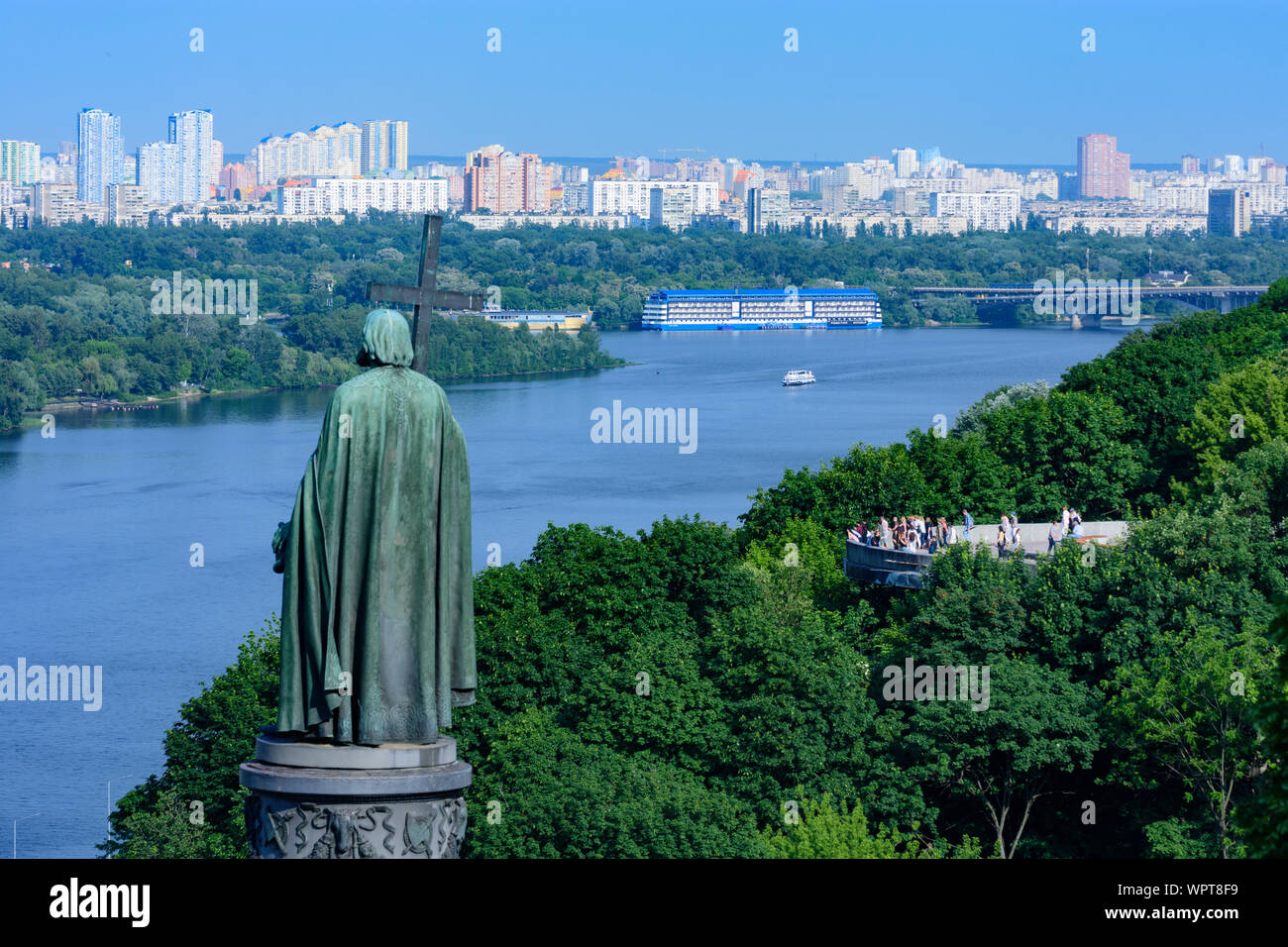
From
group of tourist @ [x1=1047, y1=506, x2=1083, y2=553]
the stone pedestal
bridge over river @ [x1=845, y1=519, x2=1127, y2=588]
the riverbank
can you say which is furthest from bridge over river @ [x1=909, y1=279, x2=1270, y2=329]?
the stone pedestal

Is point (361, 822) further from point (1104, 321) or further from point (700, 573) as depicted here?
point (1104, 321)

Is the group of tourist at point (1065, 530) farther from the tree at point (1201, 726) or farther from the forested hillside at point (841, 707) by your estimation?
the tree at point (1201, 726)

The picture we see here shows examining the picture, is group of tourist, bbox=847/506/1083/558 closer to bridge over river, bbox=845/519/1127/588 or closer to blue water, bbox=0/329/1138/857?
bridge over river, bbox=845/519/1127/588

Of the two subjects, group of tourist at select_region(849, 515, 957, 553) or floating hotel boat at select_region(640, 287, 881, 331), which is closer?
group of tourist at select_region(849, 515, 957, 553)

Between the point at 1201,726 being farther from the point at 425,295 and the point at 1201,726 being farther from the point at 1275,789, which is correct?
the point at 425,295

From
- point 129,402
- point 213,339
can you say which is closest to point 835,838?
point 129,402

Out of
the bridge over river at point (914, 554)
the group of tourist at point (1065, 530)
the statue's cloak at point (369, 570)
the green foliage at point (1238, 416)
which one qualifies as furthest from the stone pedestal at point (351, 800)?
the green foliage at point (1238, 416)
